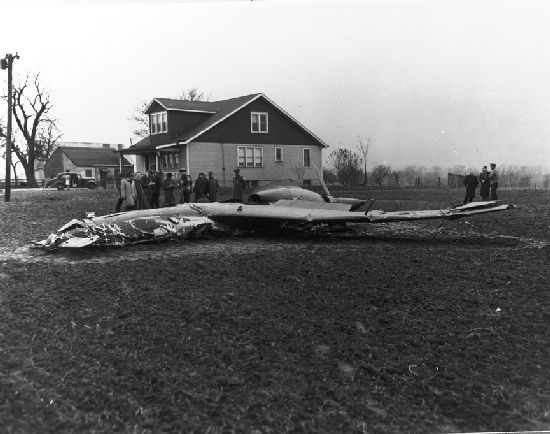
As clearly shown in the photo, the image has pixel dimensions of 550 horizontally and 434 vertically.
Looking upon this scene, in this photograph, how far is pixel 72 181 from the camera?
1645 inches

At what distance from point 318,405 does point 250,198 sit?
8848mm

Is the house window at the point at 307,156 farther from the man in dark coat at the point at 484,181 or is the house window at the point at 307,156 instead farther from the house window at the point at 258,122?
the man in dark coat at the point at 484,181

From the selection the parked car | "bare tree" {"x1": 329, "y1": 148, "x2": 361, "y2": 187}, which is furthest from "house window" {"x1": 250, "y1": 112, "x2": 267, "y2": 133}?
the parked car

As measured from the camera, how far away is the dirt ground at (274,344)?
3.29 metres

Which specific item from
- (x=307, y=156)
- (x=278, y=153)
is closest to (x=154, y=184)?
(x=307, y=156)

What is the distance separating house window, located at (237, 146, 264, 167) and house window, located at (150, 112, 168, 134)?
4567mm

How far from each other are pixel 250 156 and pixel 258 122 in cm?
317

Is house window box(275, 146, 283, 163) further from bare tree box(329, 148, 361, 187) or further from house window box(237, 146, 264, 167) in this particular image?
bare tree box(329, 148, 361, 187)

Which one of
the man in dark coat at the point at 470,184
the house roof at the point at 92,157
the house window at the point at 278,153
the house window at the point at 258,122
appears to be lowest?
the man in dark coat at the point at 470,184

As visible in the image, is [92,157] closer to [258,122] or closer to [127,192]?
[258,122]

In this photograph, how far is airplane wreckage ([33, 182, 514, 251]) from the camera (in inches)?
358

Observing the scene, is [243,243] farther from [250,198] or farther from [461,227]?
[461,227]

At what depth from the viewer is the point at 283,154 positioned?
24.4m

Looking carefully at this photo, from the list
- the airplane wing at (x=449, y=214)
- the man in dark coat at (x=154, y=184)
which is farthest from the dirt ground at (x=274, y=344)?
the man in dark coat at (x=154, y=184)
